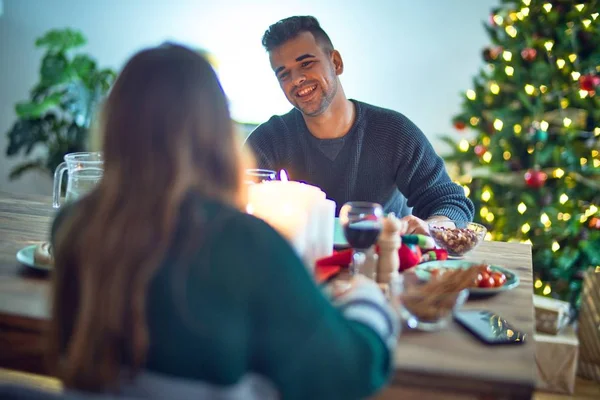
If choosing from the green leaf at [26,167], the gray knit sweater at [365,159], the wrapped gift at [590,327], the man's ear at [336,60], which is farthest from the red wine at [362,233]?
the green leaf at [26,167]

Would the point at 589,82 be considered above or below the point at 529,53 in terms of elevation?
below

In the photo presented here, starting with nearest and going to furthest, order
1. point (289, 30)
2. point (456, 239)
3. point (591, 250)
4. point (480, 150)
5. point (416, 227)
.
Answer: point (456, 239), point (416, 227), point (289, 30), point (591, 250), point (480, 150)

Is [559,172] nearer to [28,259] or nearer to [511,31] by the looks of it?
[511,31]

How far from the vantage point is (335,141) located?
7.54 ft

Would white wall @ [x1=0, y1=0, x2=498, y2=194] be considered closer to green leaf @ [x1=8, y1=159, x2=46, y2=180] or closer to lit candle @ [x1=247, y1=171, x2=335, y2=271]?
green leaf @ [x1=8, y1=159, x2=46, y2=180]

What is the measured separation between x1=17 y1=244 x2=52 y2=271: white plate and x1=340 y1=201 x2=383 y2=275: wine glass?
0.62 meters

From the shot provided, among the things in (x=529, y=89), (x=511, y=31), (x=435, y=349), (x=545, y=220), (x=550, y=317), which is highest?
(x=511, y=31)

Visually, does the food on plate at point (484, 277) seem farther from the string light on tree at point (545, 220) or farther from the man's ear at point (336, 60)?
the string light on tree at point (545, 220)

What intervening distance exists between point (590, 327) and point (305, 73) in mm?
1618

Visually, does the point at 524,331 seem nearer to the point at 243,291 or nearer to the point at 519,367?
the point at 519,367

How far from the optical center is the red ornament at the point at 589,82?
2.78m

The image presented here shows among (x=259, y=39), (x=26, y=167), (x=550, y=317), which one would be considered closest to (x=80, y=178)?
(x=550, y=317)

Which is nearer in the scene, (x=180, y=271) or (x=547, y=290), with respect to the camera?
(x=180, y=271)

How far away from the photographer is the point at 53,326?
0.87 metres
